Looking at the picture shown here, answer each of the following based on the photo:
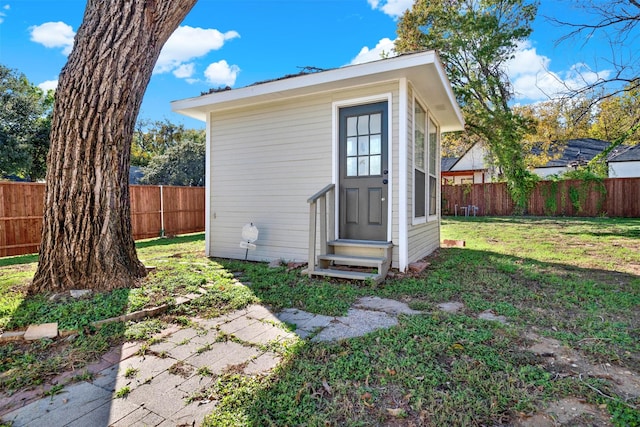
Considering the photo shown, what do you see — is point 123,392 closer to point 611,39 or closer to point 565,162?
point 611,39

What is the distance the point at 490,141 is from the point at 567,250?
8263mm

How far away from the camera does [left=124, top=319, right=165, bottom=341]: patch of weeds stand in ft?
7.72

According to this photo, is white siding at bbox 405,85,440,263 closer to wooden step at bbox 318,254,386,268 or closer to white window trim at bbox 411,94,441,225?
white window trim at bbox 411,94,441,225

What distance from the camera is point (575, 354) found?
2.09m

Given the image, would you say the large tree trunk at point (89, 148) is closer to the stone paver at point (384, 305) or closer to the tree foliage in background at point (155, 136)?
the stone paver at point (384, 305)

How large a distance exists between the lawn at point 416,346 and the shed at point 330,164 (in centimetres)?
69

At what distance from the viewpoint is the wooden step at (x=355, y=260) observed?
3979mm

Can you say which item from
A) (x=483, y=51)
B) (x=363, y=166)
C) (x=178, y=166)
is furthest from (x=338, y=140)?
(x=178, y=166)

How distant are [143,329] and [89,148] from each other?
1.86 meters

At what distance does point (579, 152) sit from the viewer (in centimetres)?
1936

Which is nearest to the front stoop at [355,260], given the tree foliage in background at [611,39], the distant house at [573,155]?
the tree foliage in background at [611,39]

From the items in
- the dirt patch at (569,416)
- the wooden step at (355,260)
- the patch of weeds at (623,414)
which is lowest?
the dirt patch at (569,416)

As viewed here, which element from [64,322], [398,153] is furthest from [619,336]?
[64,322]

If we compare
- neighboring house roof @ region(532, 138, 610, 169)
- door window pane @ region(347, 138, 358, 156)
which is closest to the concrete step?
door window pane @ region(347, 138, 358, 156)
